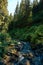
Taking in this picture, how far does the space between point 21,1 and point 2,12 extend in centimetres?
2627

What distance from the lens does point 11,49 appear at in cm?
2066

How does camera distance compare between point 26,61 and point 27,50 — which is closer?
point 26,61

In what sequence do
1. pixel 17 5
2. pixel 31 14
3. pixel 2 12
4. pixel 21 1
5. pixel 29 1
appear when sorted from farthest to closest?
pixel 17 5 < pixel 21 1 < pixel 29 1 < pixel 31 14 < pixel 2 12

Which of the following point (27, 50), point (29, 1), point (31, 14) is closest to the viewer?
point (27, 50)

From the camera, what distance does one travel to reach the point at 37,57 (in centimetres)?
2006

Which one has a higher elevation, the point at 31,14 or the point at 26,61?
the point at 26,61

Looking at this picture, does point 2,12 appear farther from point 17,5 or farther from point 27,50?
point 17,5

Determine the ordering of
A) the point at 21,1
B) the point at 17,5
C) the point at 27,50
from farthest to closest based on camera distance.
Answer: the point at 17,5 → the point at 21,1 → the point at 27,50

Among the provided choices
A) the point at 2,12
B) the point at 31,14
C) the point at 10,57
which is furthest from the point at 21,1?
the point at 10,57

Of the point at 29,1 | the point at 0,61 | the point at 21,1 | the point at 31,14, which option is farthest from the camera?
the point at 21,1

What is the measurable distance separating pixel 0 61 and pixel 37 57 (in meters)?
3.65

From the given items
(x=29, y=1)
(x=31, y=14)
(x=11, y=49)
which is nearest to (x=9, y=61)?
(x=11, y=49)

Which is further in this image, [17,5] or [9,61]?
[17,5]

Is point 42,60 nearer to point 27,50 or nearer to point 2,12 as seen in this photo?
point 27,50
